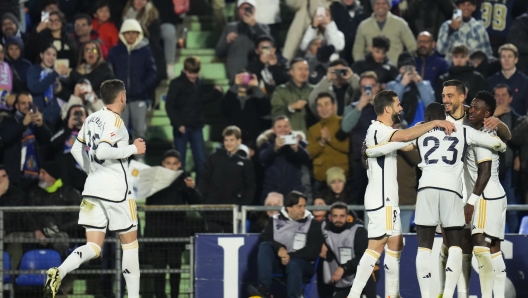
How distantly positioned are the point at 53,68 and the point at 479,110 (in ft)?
24.8

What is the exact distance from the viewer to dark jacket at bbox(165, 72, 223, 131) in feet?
53.8

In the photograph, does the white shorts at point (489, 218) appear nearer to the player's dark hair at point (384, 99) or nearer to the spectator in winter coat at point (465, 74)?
the player's dark hair at point (384, 99)

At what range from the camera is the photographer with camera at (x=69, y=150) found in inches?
607

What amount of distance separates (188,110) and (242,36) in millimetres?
1642

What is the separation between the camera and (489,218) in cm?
1170

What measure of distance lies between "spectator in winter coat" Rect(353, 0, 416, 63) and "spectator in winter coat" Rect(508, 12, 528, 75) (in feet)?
4.77

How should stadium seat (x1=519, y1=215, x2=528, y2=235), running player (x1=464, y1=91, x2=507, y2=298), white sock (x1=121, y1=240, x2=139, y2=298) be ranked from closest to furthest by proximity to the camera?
white sock (x1=121, y1=240, x2=139, y2=298), running player (x1=464, y1=91, x2=507, y2=298), stadium seat (x1=519, y1=215, x2=528, y2=235)

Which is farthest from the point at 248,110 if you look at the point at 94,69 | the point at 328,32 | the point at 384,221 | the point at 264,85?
the point at 384,221

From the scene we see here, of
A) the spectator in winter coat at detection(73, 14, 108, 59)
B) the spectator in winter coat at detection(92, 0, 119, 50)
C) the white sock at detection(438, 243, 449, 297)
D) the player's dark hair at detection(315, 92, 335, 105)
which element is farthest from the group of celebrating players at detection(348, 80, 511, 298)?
the spectator in winter coat at detection(92, 0, 119, 50)

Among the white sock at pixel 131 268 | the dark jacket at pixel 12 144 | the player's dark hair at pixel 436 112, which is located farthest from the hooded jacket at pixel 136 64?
the player's dark hair at pixel 436 112

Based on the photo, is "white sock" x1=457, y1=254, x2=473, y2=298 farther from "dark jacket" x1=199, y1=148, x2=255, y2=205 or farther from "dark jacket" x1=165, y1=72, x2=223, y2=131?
"dark jacket" x1=165, y1=72, x2=223, y2=131

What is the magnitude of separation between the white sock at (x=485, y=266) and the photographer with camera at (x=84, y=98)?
21.7 ft

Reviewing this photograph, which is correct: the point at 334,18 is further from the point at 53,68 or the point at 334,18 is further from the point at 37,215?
the point at 37,215

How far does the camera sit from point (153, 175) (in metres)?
14.6
